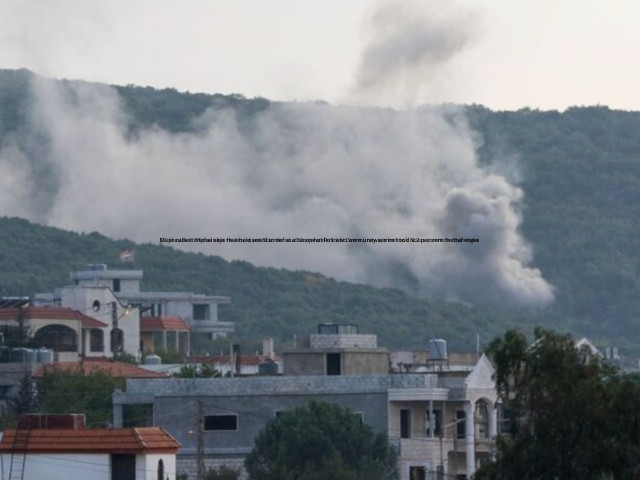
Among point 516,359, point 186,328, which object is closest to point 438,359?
point 516,359

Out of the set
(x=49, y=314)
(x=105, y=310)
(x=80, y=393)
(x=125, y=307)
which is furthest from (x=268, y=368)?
(x=125, y=307)

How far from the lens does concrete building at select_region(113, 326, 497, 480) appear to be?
103m

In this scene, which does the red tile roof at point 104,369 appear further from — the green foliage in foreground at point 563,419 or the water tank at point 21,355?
the green foliage in foreground at point 563,419

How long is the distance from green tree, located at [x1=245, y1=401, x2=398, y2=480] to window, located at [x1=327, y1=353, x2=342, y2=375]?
9.75m

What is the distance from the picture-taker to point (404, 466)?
103m

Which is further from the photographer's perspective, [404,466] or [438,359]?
[438,359]

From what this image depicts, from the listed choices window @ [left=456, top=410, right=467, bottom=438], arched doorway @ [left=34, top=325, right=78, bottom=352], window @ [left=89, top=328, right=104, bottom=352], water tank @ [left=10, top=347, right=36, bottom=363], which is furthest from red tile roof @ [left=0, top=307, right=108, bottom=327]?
window @ [left=456, top=410, right=467, bottom=438]

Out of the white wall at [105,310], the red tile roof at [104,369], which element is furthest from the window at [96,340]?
the red tile roof at [104,369]

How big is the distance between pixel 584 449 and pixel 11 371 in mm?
64575

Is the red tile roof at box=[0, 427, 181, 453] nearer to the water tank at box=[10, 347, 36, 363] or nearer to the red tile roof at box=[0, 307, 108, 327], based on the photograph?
the water tank at box=[10, 347, 36, 363]

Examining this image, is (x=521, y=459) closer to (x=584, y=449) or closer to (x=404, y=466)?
(x=584, y=449)

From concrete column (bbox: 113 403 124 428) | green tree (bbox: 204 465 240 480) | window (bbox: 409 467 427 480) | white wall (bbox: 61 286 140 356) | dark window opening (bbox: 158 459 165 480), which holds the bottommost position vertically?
dark window opening (bbox: 158 459 165 480)

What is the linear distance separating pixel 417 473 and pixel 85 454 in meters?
27.0

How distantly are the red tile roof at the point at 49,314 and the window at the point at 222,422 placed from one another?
171 feet
